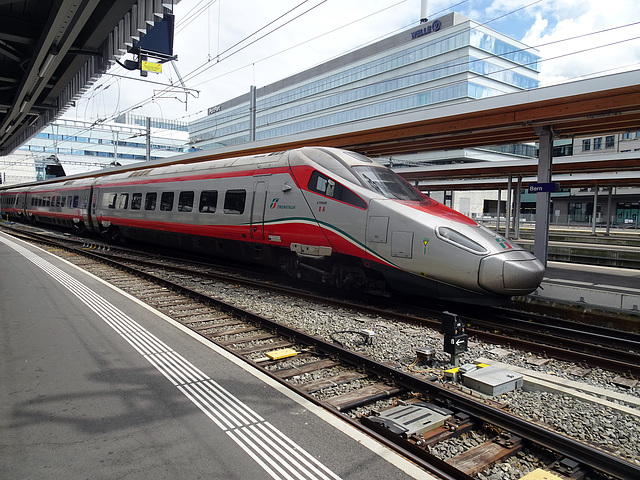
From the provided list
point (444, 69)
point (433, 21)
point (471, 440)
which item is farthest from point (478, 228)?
point (433, 21)

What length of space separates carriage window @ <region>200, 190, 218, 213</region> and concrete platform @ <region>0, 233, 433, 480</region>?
6.13 metres

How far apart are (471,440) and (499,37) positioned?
7237 cm

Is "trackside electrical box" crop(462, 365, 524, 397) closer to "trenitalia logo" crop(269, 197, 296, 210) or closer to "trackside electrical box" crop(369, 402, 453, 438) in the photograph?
"trackside electrical box" crop(369, 402, 453, 438)

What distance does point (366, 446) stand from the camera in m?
3.25

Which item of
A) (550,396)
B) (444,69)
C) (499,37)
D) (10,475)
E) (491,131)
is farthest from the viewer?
(499,37)

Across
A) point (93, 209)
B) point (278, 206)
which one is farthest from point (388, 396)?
point (93, 209)

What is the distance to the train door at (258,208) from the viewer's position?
10.3 meters

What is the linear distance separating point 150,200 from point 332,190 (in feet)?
29.2

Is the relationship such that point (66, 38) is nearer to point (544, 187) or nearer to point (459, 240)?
point (459, 240)

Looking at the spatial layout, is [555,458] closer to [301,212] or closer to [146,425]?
[146,425]

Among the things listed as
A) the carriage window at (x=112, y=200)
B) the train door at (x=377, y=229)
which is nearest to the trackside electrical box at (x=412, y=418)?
the train door at (x=377, y=229)

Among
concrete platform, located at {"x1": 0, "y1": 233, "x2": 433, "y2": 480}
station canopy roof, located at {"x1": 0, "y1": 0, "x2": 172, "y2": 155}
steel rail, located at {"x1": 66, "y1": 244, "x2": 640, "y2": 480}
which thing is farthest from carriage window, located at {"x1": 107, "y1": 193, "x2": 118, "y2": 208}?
steel rail, located at {"x1": 66, "y1": 244, "x2": 640, "y2": 480}

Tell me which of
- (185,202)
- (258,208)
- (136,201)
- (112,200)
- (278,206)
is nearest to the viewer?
(278,206)

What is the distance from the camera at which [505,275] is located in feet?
22.0
